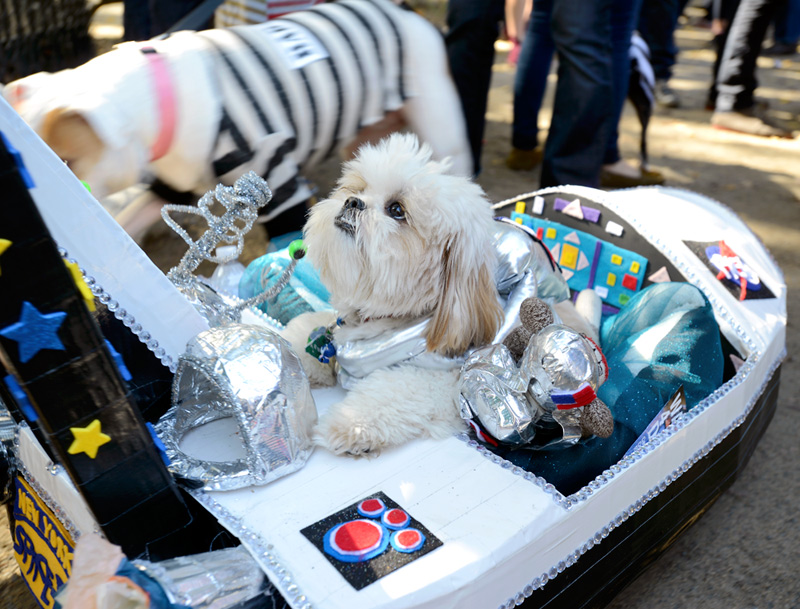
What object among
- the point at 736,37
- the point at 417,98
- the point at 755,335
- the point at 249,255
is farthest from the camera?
the point at 736,37

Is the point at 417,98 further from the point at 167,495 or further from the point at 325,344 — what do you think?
the point at 167,495

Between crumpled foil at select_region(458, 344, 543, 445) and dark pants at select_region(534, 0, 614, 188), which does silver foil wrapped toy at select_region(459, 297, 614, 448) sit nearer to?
crumpled foil at select_region(458, 344, 543, 445)

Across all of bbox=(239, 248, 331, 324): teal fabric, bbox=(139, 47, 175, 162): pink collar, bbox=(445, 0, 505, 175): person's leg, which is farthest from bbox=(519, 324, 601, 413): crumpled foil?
bbox=(445, 0, 505, 175): person's leg

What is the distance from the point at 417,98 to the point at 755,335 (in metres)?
1.13

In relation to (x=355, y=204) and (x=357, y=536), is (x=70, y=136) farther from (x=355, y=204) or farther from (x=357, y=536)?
(x=357, y=536)

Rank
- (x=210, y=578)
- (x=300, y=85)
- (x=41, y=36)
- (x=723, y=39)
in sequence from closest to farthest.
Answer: (x=210, y=578)
(x=300, y=85)
(x=41, y=36)
(x=723, y=39)

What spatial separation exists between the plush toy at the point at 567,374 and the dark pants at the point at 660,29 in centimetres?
386

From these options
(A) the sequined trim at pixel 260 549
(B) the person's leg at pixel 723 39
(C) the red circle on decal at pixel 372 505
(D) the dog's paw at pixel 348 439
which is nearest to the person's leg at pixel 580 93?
(D) the dog's paw at pixel 348 439

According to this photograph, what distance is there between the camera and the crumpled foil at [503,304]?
1.16 metres

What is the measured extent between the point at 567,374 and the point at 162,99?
3.63 ft

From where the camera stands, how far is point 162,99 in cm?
154

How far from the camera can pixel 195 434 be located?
108cm

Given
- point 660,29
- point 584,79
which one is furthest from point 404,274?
point 660,29

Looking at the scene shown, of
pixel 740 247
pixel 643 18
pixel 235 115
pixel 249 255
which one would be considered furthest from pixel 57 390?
pixel 643 18
